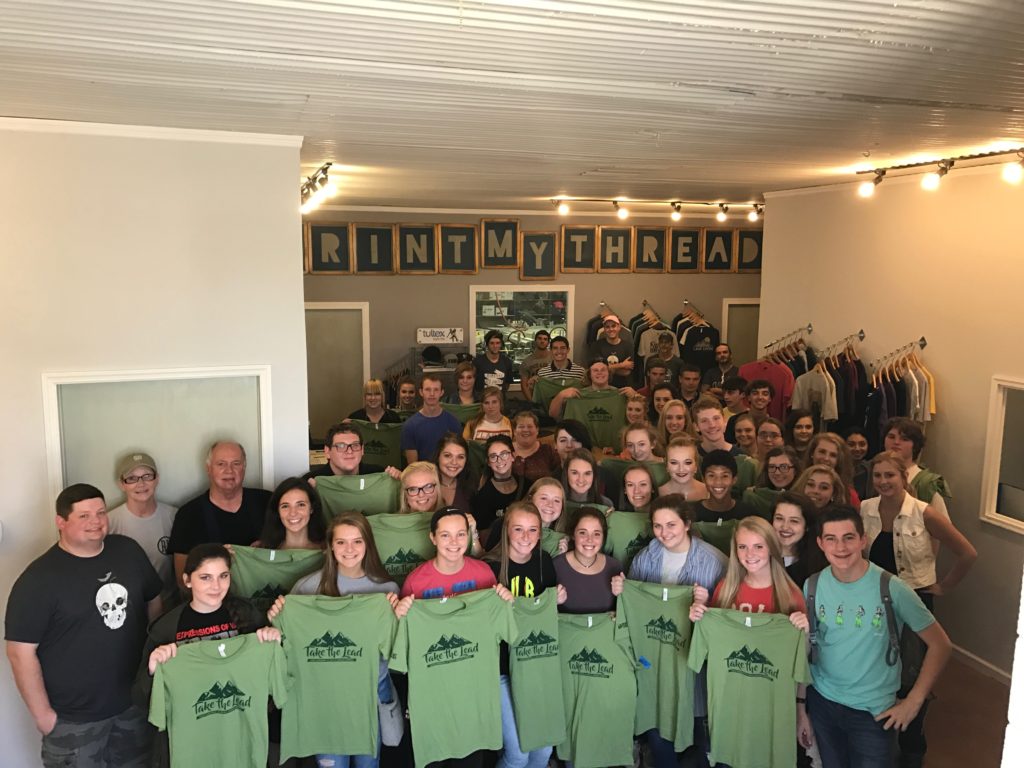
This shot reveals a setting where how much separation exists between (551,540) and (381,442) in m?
3.11

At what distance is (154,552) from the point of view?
4387 mm

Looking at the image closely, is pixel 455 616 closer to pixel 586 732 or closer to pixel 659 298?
pixel 586 732

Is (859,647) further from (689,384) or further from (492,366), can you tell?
(492,366)

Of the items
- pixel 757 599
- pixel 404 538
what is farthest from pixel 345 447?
pixel 757 599

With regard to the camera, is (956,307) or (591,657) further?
(956,307)

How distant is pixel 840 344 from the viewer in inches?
300

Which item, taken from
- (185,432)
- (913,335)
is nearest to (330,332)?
(185,432)

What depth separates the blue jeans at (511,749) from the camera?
13.2 feet

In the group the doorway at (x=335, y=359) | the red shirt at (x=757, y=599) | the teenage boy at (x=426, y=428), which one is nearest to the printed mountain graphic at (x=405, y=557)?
the red shirt at (x=757, y=599)

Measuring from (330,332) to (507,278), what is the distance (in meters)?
2.48

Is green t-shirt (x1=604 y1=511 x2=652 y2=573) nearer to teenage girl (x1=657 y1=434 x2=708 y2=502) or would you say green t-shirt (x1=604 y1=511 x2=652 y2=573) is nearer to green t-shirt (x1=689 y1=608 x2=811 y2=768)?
teenage girl (x1=657 y1=434 x2=708 y2=502)

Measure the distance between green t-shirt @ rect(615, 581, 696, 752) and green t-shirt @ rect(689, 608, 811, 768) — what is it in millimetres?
169

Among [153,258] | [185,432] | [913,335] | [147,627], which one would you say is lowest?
[147,627]

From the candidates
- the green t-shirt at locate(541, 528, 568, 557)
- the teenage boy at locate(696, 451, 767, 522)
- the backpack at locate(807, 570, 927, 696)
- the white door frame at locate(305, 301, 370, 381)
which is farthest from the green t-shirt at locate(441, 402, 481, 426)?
the white door frame at locate(305, 301, 370, 381)
